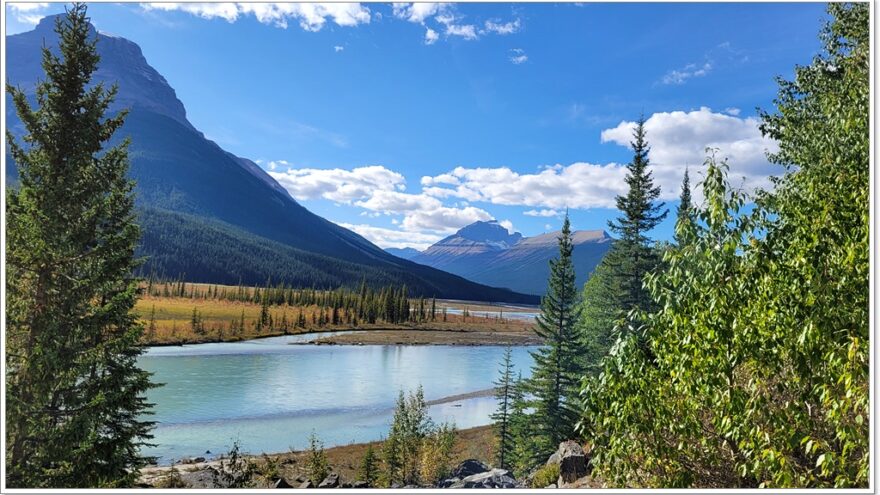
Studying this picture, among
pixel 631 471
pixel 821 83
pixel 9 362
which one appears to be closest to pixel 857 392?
pixel 631 471

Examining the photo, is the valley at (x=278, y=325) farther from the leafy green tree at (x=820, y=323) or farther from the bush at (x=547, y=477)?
the leafy green tree at (x=820, y=323)

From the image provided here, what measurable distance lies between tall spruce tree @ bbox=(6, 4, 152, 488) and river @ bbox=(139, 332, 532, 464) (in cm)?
1160

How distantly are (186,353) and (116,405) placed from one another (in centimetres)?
6839

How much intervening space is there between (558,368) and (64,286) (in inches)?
1037

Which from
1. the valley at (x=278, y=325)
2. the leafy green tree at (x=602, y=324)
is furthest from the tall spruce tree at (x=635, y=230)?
the valley at (x=278, y=325)

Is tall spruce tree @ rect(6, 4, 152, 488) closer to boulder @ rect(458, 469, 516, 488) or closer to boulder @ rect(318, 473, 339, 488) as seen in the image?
boulder @ rect(318, 473, 339, 488)

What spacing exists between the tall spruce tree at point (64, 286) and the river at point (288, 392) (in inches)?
457

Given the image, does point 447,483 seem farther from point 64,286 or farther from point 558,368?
point 64,286

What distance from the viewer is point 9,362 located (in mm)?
10086

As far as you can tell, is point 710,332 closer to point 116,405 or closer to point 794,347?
point 794,347

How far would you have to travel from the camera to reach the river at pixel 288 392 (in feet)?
120

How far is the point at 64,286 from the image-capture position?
11.3 metres

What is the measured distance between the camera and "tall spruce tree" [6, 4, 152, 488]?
1023 centimetres

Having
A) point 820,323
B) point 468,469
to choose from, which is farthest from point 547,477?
point 820,323
